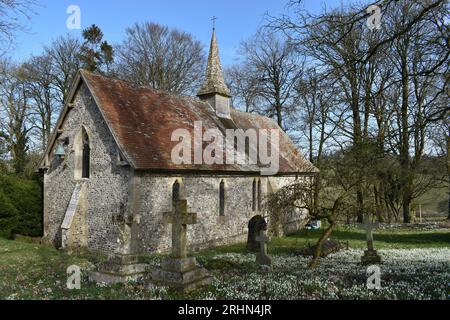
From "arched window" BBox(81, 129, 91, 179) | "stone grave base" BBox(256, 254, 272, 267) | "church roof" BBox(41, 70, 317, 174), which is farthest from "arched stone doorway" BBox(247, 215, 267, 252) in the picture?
"arched window" BBox(81, 129, 91, 179)

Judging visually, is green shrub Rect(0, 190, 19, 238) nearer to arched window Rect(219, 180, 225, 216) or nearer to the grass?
the grass

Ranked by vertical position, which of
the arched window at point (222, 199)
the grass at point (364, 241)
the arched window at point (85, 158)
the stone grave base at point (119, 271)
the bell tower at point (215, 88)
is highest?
the bell tower at point (215, 88)

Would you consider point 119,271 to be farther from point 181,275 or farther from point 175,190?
point 175,190

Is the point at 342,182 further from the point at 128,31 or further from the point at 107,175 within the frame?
the point at 128,31

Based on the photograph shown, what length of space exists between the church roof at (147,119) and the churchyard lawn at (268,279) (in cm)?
477

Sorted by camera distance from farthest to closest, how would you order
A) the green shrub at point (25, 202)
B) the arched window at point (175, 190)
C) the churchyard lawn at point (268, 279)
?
the green shrub at point (25, 202)
the arched window at point (175, 190)
the churchyard lawn at point (268, 279)

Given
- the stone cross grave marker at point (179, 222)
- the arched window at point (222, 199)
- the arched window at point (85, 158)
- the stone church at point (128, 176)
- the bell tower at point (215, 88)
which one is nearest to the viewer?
the stone cross grave marker at point (179, 222)

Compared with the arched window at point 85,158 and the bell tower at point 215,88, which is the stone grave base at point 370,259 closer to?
the arched window at point 85,158

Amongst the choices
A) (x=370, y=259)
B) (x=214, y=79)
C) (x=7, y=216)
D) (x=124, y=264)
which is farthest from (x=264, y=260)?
(x=214, y=79)

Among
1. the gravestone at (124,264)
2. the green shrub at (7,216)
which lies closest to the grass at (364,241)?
the gravestone at (124,264)

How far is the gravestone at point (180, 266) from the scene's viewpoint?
8078mm
